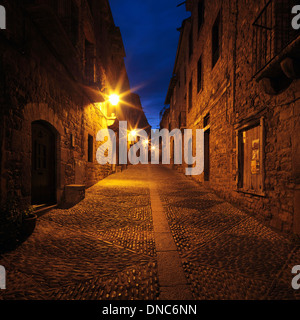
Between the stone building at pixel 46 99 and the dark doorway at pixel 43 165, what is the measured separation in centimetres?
2

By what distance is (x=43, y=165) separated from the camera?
484cm

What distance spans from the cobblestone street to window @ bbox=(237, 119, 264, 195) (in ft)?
2.91

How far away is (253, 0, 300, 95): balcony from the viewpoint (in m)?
3.06

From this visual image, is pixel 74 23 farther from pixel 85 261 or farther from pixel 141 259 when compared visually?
pixel 141 259

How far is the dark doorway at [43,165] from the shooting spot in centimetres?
447

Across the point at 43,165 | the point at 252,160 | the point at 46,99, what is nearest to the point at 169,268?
the point at 252,160

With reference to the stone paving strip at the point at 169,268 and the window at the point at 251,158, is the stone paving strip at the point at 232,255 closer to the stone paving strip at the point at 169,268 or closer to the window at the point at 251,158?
the stone paving strip at the point at 169,268

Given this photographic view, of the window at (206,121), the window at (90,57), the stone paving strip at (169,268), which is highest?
the window at (90,57)

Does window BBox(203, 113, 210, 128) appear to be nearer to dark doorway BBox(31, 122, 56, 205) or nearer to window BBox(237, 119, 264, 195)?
window BBox(237, 119, 264, 195)

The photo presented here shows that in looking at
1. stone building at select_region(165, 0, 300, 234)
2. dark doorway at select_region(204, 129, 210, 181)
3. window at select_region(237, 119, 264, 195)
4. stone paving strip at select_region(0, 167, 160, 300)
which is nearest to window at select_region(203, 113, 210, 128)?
dark doorway at select_region(204, 129, 210, 181)

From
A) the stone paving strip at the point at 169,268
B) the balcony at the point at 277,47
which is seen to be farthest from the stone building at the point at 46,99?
the balcony at the point at 277,47

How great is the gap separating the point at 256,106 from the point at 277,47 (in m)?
1.20

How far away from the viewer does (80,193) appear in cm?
559
